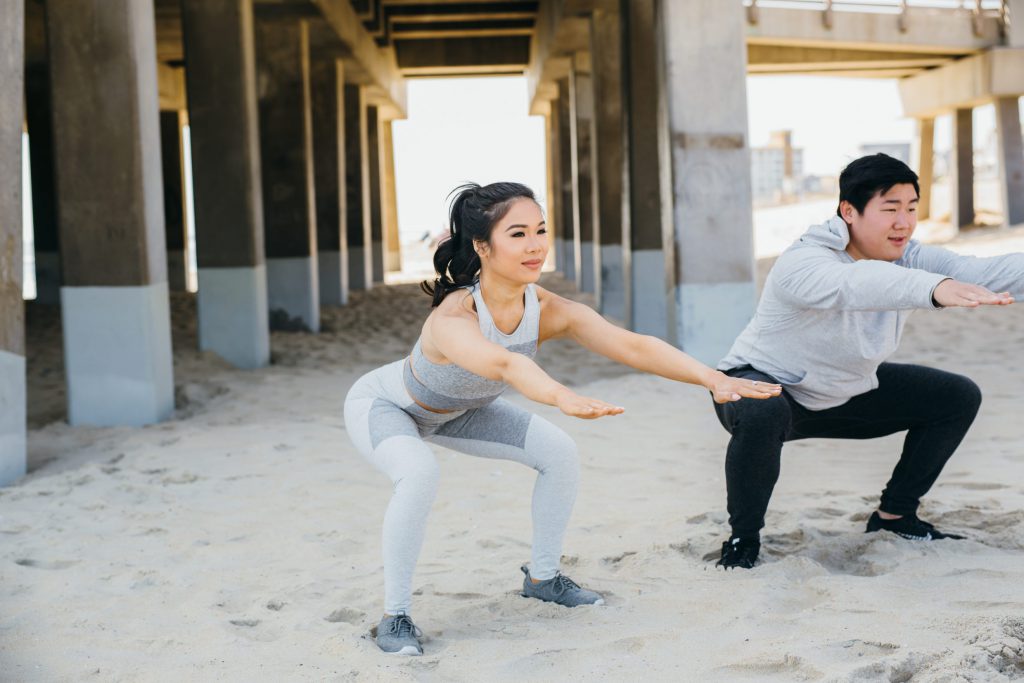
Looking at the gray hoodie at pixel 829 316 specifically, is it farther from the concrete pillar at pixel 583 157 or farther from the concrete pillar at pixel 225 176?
the concrete pillar at pixel 583 157

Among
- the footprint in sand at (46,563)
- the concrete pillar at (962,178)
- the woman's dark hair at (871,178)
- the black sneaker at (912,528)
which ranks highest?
→ the concrete pillar at (962,178)

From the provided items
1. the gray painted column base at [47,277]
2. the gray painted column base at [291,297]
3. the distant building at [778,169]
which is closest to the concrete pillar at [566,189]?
the distant building at [778,169]

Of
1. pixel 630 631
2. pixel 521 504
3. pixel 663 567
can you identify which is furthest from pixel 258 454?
pixel 630 631

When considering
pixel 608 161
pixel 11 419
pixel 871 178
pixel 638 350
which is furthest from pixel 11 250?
A: pixel 608 161

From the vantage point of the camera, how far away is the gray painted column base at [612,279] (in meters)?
16.1

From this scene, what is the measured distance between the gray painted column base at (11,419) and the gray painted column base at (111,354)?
178 centimetres

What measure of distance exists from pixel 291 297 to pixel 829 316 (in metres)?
11.8

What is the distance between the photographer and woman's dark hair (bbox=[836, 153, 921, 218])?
3.93m

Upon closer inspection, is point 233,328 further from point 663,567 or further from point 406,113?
point 406,113

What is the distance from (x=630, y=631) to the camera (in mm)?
3500

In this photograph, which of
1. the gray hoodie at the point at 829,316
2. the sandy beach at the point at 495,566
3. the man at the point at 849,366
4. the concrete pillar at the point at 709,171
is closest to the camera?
the sandy beach at the point at 495,566

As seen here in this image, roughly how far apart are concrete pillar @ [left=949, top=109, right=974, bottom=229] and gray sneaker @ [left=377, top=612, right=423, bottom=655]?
27122 millimetres

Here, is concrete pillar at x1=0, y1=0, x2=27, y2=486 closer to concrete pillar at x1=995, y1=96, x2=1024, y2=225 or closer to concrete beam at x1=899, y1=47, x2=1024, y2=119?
concrete beam at x1=899, y1=47, x2=1024, y2=119

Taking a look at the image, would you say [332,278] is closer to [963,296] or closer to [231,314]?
[231,314]
